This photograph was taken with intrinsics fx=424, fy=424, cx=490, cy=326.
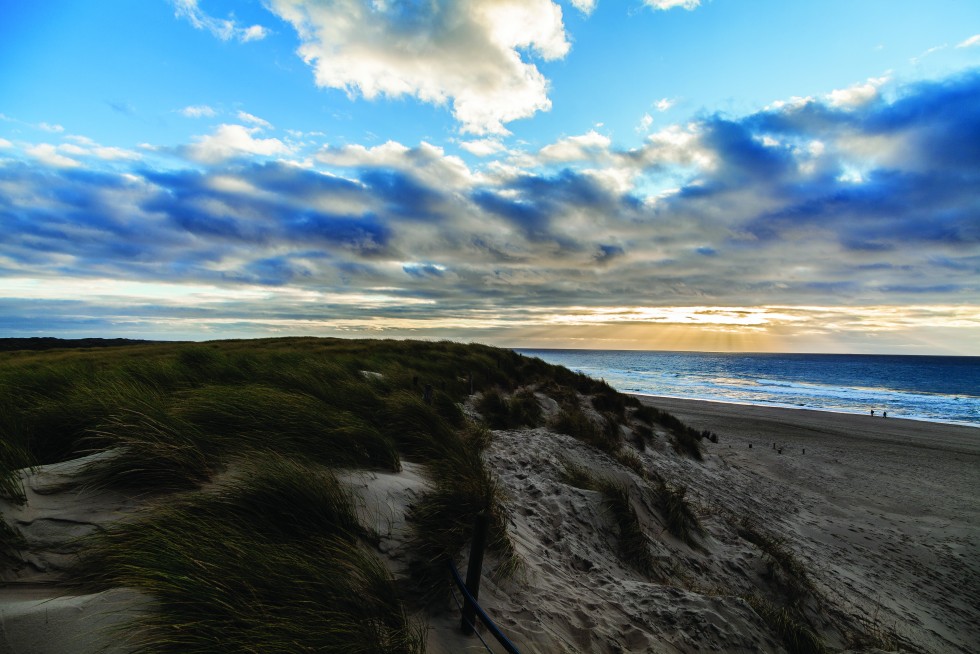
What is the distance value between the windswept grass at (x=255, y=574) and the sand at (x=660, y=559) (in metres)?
0.22

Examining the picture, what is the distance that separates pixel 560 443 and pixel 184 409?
731cm

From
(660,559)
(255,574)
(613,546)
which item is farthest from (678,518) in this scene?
(255,574)

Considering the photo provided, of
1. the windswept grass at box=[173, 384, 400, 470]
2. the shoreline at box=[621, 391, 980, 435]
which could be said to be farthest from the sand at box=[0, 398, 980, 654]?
the shoreline at box=[621, 391, 980, 435]

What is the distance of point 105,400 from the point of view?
4.48 m

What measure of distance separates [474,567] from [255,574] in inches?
57.9

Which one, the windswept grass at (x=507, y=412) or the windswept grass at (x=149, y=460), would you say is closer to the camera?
the windswept grass at (x=149, y=460)

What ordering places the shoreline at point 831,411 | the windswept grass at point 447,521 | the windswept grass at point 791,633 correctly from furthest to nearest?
the shoreline at point 831,411
the windswept grass at point 791,633
the windswept grass at point 447,521

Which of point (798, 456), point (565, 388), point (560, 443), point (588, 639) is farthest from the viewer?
point (798, 456)

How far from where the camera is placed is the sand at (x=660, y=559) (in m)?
2.97

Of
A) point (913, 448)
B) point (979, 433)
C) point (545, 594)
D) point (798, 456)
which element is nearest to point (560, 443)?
point (545, 594)

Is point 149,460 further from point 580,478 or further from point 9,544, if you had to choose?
point 580,478

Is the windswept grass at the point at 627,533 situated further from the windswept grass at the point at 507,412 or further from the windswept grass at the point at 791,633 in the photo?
the windswept grass at the point at 507,412

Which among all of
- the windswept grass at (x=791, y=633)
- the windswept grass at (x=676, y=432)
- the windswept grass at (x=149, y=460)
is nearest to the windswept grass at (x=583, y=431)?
the windswept grass at (x=676, y=432)

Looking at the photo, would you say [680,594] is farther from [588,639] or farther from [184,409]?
[184,409]
